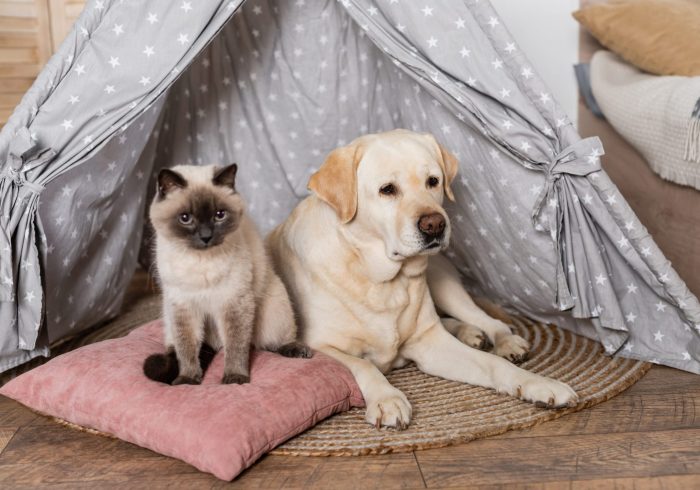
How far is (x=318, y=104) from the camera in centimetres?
368

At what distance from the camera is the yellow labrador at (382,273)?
7.98ft

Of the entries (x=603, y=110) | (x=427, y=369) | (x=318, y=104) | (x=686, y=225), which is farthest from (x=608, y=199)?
(x=318, y=104)

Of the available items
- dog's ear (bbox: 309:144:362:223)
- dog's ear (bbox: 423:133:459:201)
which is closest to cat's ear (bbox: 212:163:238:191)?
dog's ear (bbox: 309:144:362:223)

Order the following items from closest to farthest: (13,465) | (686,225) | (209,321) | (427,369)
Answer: (13,465)
(209,321)
(427,369)
(686,225)

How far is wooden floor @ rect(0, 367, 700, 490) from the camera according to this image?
203 cm

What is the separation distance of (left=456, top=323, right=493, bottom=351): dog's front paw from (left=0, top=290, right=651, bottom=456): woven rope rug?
0.61 ft

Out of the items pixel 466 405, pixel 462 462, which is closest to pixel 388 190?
pixel 466 405

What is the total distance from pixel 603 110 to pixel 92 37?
7.95 feet

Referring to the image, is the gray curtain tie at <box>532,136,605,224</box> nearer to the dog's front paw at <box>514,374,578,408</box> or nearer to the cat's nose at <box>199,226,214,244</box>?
the dog's front paw at <box>514,374,578,408</box>

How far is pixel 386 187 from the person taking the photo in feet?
8.24

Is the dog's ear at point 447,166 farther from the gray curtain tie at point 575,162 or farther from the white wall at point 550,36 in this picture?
the white wall at point 550,36

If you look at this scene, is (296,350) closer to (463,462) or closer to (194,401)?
(194,401)

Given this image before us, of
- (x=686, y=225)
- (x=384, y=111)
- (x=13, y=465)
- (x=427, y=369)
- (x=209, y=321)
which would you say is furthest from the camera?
(x=384, y=111)

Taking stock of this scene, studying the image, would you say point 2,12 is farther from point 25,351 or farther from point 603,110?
point 603,110
